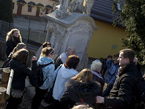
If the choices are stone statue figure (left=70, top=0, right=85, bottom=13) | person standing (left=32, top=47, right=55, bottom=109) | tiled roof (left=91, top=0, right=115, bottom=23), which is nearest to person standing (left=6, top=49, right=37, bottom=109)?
person standing (left=32, top=47, right=55, bottom=109)

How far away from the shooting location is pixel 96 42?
41.0ft

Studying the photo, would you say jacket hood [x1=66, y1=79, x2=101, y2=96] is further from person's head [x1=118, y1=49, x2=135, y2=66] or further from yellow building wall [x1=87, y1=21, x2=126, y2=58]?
yellow building wall [x1=87, y1=21, x2=126, y2=58]

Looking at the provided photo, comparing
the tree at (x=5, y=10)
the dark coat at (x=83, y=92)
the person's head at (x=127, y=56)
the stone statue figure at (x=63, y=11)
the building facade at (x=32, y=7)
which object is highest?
the stone statue figure at (x=63, y=11)

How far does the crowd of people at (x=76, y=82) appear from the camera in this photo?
270cm

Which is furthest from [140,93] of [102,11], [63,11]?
[102,11]

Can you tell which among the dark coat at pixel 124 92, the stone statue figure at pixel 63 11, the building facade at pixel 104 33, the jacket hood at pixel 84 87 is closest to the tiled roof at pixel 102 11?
the building facade at pixel 104 33

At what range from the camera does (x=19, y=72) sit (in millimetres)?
3607

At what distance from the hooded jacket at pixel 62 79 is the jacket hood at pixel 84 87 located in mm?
781

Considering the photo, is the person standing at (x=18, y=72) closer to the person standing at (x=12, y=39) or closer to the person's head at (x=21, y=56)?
the person's head at (x=21, y=56)

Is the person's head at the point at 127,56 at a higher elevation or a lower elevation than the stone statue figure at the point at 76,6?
lower

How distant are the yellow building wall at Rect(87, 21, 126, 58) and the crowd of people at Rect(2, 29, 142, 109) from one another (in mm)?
7155

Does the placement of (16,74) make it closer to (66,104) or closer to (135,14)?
(66,104)

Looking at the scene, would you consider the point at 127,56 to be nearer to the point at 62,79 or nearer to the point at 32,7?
the point at 62,79

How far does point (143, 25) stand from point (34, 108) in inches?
225
